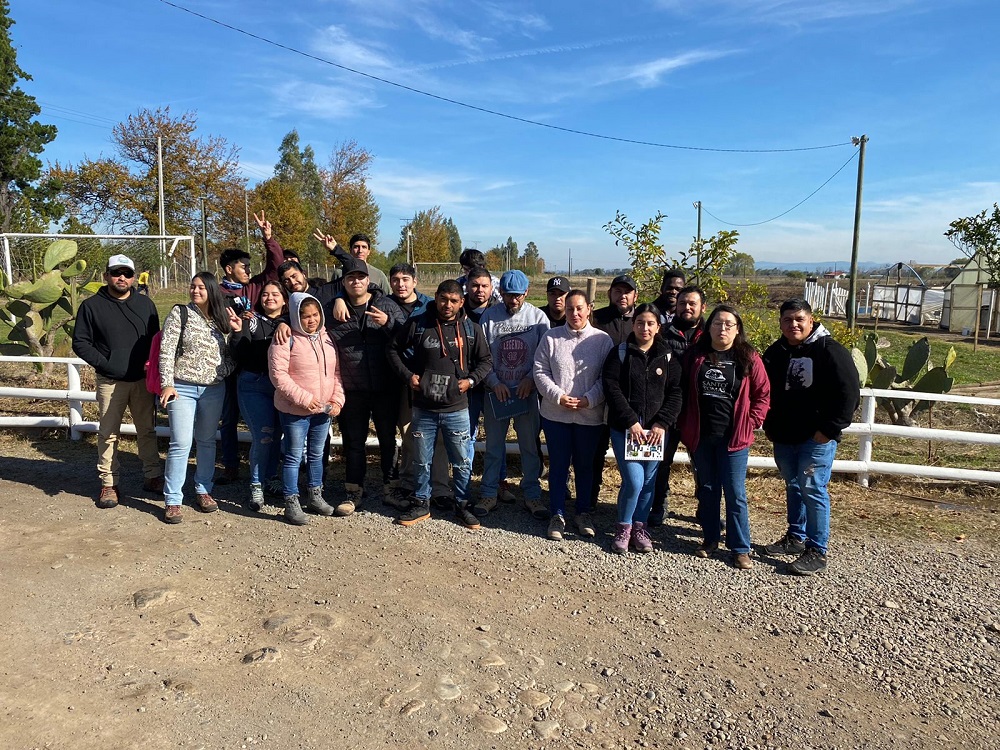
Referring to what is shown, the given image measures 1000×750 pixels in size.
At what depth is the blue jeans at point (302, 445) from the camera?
5.00 meters

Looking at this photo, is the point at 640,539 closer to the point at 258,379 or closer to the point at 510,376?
the point at 510,376

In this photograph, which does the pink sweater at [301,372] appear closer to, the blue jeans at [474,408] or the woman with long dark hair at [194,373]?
the woman with long dark hair at [194,373]

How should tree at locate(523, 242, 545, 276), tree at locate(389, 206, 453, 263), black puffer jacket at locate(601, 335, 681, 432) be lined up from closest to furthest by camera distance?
1. black puffer jacket at locate(601, 335, 681, 432)
2. tree at locate(389, 206, 453, 263)
3. tree at locate(523, 242, 545, 276)

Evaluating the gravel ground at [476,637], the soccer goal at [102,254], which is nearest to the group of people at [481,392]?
the gravel ground at [476,637]

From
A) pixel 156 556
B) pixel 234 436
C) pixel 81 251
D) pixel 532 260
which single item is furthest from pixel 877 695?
pixel 532 260

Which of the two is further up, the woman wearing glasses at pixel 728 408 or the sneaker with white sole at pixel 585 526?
the woman wearing glasses at pixel 728 408

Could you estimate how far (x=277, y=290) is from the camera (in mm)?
5262

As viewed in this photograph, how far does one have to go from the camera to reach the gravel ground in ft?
9.27

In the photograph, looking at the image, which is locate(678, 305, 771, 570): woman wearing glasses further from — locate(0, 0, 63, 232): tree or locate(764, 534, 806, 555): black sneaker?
locate(0, 0, 63, 232): tree

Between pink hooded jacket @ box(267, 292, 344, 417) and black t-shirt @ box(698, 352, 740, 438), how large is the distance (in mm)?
2567

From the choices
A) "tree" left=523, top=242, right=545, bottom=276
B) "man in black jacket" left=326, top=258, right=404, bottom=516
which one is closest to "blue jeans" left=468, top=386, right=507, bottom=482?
"man in black jacket" left=326, top=258, right=404, bottom=516

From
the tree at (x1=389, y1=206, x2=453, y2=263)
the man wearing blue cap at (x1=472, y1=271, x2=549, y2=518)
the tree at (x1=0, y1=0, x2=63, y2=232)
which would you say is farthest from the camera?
the tree at (x1=389, y1=206, x2=453, y2=263)

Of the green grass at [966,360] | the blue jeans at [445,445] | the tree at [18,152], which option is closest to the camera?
the blue jeans at [445,445]

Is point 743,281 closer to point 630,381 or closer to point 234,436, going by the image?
point 630,381
